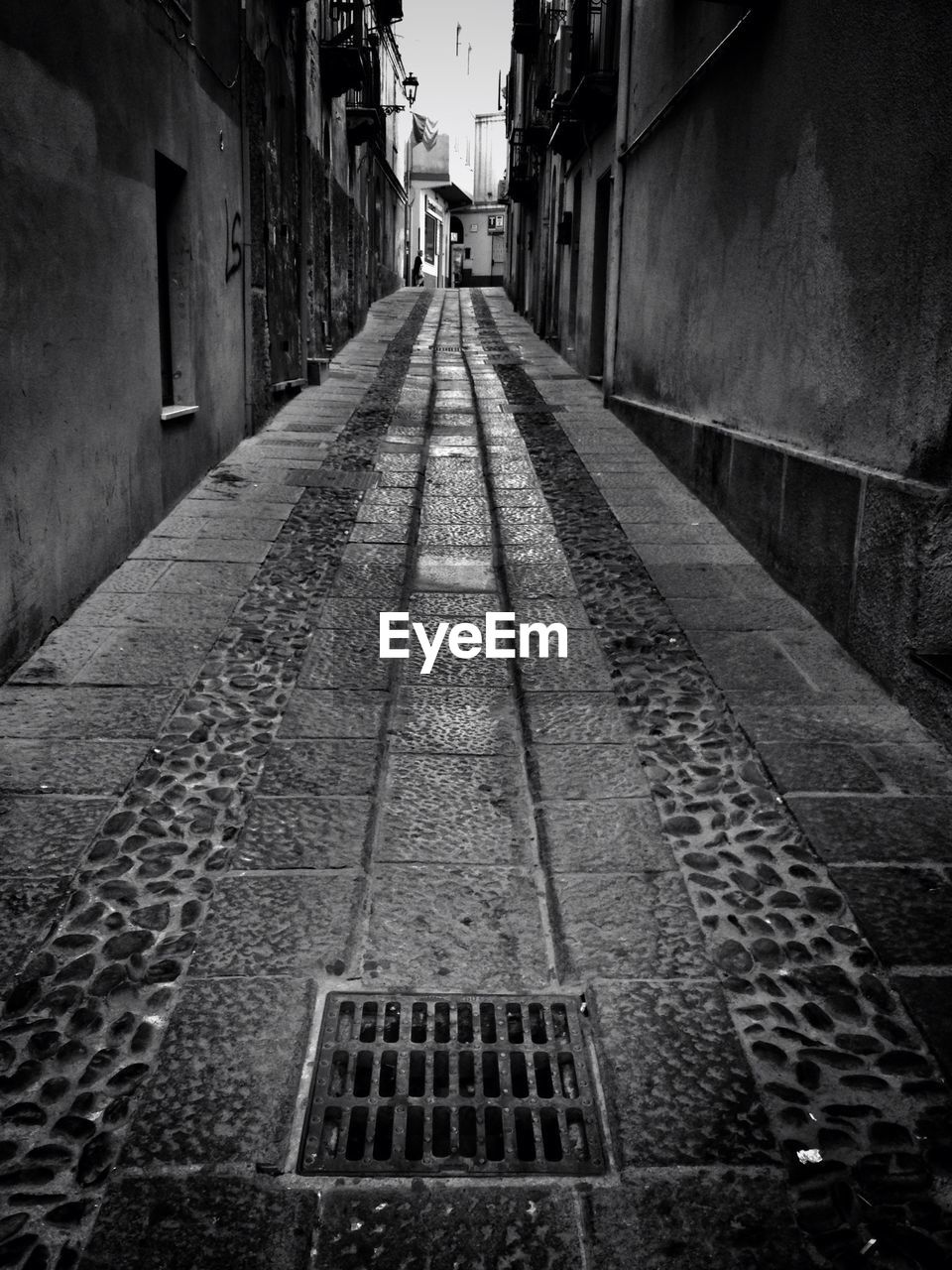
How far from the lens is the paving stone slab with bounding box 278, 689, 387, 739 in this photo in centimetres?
365

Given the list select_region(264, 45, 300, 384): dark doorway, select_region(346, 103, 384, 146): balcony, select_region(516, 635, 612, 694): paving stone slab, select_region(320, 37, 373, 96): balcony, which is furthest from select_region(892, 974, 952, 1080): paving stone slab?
select_region(346, 103, 384, 146): balcony

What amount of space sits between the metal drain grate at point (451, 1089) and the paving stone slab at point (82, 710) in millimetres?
1713

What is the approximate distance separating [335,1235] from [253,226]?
9.23 meters

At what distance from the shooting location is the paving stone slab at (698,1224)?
166cm

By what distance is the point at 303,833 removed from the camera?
2.96 metres

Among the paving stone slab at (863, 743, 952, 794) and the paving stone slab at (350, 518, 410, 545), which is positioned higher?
the paving stone slab at (350, 518, 410, 545)

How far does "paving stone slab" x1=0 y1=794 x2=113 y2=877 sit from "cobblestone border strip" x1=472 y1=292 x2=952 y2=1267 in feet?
5.51

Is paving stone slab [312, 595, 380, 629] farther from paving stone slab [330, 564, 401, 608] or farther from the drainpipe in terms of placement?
the drainpipe

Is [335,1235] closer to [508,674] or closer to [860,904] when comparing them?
[860,904]

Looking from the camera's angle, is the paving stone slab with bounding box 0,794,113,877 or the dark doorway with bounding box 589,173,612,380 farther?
the dark doorway with bounding box 589,173,612,380

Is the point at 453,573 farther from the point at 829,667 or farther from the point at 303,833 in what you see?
the point at 303,833

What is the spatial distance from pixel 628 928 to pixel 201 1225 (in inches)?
47.9

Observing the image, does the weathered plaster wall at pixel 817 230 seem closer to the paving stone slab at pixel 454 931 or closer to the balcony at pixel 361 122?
the paving stone slab at pixel 454 931

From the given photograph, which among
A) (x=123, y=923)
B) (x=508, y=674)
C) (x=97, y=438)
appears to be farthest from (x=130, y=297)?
(x=123, y=923)
